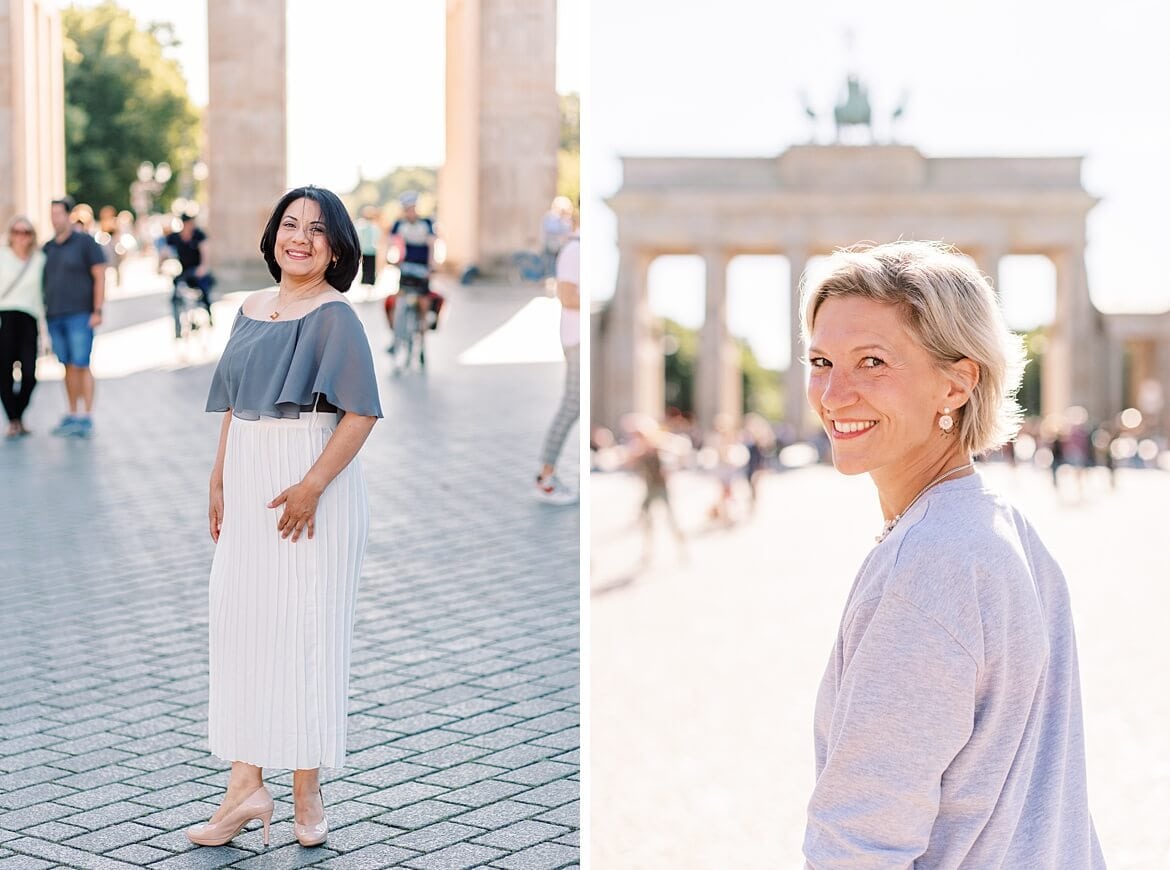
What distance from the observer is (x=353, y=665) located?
21.4 ft

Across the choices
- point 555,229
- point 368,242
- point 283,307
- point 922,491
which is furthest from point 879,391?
point 555,229

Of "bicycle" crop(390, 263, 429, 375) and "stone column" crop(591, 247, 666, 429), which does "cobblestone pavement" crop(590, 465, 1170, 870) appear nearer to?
"bicycle" crop(390, 263, 429, 375)

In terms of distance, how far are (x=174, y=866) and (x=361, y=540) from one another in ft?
3.09

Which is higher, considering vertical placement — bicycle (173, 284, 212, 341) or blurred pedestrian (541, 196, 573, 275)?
blurred pedestrian (541, 196, 573, 275)

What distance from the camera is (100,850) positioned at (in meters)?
4.48

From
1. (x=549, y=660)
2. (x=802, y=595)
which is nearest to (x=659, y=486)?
(x=802, y=595)

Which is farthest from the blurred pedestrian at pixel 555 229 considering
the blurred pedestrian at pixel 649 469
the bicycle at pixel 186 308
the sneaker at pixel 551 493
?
the sneaker at pixel 551 493

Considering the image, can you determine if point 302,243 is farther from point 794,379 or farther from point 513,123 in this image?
point 794,379

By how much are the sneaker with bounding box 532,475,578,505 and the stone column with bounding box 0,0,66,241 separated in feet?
42.3

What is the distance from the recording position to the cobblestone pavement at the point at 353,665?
4.65 metres

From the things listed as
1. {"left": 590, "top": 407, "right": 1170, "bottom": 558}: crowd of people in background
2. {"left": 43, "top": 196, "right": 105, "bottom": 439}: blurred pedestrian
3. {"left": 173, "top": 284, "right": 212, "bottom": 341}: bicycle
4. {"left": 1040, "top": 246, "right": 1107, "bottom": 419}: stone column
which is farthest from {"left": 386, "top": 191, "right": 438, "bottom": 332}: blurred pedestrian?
{"left": 1040, "top": 246, "right": 1107, "bottom": 419}: stone column

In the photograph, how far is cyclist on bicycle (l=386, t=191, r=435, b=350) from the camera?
16.2 metres

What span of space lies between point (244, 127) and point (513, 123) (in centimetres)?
453

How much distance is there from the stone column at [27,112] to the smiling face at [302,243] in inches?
713
